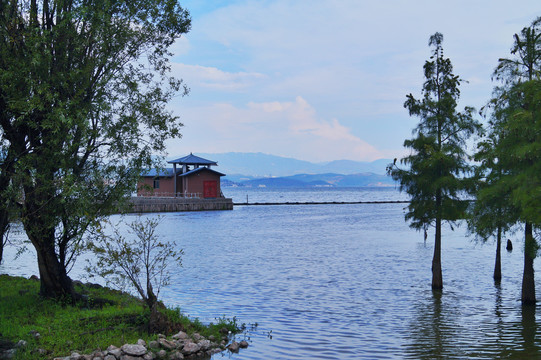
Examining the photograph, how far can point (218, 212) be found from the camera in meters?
101

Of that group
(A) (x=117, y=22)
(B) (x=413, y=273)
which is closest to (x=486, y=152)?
(B) (x=413, y=273)

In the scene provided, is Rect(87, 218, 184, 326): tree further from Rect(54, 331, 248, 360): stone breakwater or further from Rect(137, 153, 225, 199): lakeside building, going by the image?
Rect(137, 153, 225, 199): lakeside building

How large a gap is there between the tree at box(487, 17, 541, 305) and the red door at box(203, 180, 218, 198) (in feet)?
270

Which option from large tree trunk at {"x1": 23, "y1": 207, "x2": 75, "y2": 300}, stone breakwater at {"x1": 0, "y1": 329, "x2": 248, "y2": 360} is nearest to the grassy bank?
stone breakwater at {"x1": 0, "y1": 329, "x2": 248, "y2": 360}

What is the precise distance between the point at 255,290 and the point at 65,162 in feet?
46.2

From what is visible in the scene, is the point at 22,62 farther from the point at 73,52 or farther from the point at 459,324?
the point at 459,324

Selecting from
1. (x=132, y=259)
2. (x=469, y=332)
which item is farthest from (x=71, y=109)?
(x=469, y=332)

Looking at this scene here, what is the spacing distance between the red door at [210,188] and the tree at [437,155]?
79117 millimetres

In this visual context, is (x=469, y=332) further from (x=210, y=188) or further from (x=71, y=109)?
(x=210, y=188)

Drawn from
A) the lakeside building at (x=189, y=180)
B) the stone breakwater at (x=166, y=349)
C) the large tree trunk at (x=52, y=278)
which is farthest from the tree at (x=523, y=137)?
the lakeside building at (x=189, y=180)

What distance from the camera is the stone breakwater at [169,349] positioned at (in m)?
12.5

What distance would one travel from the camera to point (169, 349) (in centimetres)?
1359

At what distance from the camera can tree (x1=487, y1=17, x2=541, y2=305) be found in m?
17.8

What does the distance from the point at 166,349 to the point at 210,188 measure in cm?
8955
